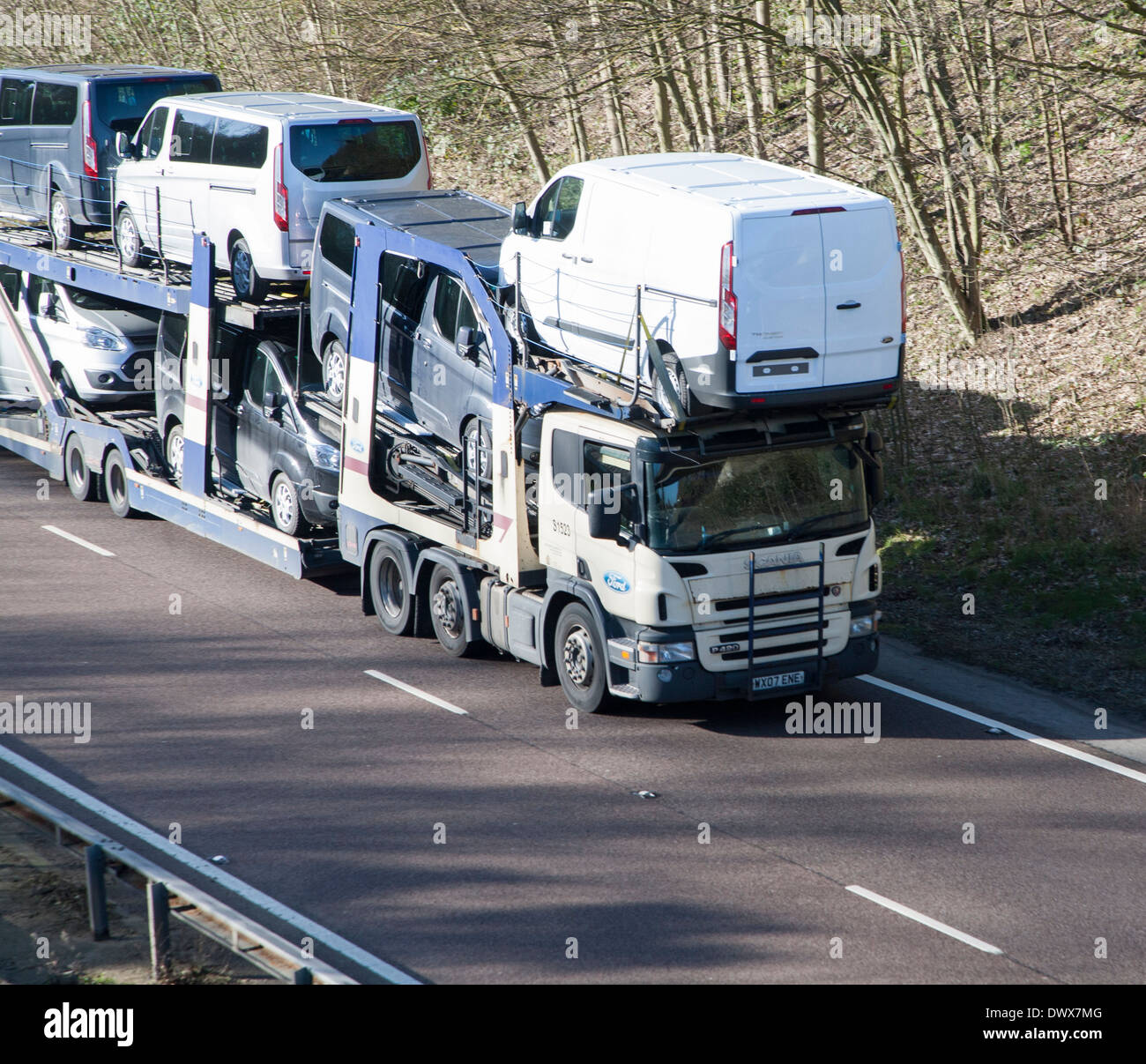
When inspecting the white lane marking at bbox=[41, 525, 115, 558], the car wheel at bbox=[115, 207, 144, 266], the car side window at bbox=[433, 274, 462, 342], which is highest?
the car wheel at bbox=[115, 207, 144, 266]

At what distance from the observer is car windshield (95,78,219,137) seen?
58.3 feet

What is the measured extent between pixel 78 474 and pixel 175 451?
2213 millimetres

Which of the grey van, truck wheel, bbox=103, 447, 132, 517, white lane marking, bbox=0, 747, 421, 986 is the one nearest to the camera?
white lane marking, bbox=0, 747, 421, 986

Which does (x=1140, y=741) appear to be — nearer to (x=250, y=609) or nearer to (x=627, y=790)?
(x=627, y=790)

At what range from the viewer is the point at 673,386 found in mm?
10484

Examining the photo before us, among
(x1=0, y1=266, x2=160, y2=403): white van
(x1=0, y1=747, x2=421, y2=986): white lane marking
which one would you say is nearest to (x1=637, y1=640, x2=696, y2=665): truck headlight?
(x1=0, y1=747, x2=421, y2=986): white lane marking

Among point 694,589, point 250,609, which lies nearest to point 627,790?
point 694,589

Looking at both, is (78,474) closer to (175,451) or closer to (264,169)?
(175,451)

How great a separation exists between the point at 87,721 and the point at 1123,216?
616 inches

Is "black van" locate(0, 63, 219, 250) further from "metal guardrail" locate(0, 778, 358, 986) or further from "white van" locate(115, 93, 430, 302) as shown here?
"metal guardrail" locate(0, 778, 358, 986)

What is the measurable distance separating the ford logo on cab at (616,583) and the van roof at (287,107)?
6.30 m

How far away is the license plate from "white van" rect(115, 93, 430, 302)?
6.69 metres

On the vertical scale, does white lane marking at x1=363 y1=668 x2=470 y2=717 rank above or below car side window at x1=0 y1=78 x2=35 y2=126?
below

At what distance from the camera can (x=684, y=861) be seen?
9250 millimetres
